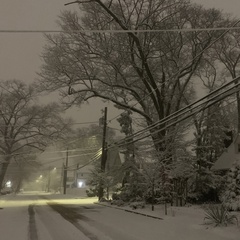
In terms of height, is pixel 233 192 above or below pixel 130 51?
below

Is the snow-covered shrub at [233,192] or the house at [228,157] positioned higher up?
the house at [228,157]

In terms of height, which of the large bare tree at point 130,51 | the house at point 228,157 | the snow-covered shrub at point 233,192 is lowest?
the snow-covered shrub at point 233,192

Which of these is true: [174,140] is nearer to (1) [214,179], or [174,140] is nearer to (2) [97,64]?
(1) [214,179]

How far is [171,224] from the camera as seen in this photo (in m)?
13.1

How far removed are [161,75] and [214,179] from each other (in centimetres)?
1019

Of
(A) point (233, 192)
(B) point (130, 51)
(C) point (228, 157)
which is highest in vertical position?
(B) point (130, 51)

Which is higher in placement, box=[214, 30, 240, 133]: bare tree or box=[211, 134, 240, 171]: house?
box=[214, 30, 240, 133]: bare tree

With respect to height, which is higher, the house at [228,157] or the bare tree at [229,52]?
the bare tree at [229,52]

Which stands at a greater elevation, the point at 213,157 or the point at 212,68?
the point at 212,68

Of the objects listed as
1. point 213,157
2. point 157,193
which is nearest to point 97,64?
point 157,193

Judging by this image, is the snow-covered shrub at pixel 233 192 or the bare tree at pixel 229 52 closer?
the snow-covered shrub at pixel 233 192

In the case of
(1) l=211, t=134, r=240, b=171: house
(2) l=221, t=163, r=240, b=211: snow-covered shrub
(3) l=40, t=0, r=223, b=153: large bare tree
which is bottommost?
(2) l=221, t=163, r=240, b=211: snow-covered shrub

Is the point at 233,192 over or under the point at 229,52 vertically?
under

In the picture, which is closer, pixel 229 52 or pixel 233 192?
pixel 233 192
